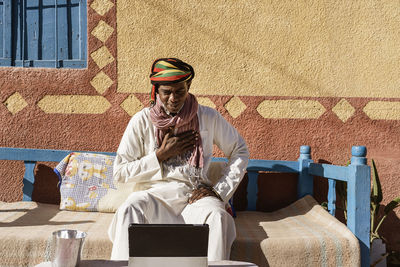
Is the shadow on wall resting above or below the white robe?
above

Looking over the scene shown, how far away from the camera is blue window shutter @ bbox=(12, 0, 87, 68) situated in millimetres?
4125

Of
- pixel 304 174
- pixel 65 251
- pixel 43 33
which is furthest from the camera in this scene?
pixel 43 33

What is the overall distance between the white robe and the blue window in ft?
4.84

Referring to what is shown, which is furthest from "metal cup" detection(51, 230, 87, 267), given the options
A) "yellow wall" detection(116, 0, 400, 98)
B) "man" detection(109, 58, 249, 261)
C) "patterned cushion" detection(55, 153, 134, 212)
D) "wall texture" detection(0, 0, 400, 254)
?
"yellow wall" detection(116, 0, 400, 98)

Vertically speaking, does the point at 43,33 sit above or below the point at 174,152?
above

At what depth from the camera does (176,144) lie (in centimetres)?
297

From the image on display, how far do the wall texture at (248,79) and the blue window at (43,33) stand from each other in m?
0.14

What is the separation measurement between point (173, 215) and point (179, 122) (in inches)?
25.6

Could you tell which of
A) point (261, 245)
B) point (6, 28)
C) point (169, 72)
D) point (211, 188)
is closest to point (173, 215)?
point (211, 188)

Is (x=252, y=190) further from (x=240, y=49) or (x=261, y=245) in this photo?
(x=240, y=49)

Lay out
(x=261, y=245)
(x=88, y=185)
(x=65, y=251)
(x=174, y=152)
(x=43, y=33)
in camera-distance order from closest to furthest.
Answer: (x=65, y=251) < (x=261, y=245) < (x=174, y=152) < (x=88, y=185) < (x=43, y=33)

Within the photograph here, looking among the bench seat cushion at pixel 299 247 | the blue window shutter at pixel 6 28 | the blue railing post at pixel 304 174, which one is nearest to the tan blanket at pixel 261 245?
the bench seat cushion at pixel 299 247

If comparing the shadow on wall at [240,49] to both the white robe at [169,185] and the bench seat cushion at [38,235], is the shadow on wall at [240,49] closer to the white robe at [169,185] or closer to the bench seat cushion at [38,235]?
the white robe at [169,185]

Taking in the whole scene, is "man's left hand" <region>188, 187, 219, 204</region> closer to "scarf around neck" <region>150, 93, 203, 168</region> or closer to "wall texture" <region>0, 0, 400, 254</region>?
"scarf around neck" <region>150, 93, 203, 168</region>
